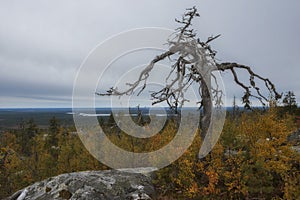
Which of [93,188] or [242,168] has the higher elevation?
[242,168]

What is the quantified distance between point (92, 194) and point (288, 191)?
7331 millimetres

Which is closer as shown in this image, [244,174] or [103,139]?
[244,174]

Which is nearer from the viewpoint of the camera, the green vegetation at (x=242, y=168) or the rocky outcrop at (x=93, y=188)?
the rocky outcrop at (x=93, y=188)

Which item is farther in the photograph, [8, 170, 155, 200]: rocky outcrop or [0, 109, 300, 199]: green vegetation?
[0, 109, 300, 199]: green vegetation

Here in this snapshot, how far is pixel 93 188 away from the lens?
12.4 m

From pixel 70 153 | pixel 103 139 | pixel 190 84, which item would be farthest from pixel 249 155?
pixel 70 153

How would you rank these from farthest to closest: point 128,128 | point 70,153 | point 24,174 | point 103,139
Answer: point 24,174 → point 70,153 → point 103,139 → point 128,128

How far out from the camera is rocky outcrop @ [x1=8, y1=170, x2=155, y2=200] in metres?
12.2

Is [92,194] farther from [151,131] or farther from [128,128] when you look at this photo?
[151,131]

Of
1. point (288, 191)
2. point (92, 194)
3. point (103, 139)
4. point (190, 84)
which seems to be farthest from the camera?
point (103, 139)

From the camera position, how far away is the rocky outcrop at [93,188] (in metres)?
12.2

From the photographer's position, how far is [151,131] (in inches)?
680

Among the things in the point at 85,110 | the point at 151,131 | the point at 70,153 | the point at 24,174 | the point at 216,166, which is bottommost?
the point at 24,174

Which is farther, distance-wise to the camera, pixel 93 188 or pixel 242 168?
pixel 242 168
